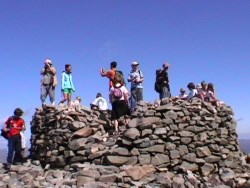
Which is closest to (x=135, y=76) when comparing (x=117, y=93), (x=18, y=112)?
(x=117, y=93)

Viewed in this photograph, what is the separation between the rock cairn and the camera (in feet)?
46.9

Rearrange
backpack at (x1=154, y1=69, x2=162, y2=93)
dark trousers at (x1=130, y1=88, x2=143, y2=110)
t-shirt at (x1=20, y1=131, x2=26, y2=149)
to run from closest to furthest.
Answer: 1. t-shirt at (x1=20, y1=131, x2=26, y2=149)
2. dark trousers at (x1=130, y1=88, x2=143, y2=110)
3. backpack at (x1=154, y1=69, x2=162, y2=93)

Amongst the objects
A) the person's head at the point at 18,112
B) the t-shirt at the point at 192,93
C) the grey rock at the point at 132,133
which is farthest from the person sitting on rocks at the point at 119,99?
the person's head at the point at 18,112

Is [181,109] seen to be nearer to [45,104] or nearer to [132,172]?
[132,172]

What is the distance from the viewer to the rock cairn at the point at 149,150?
14.3m

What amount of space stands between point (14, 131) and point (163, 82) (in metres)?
6.49

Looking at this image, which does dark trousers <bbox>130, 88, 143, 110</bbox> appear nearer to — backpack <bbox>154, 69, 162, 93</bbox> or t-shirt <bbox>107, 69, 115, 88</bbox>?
backpack <bbox>154, 69, 162, 93</bbox>

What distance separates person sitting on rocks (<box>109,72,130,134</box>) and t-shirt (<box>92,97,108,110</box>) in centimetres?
264

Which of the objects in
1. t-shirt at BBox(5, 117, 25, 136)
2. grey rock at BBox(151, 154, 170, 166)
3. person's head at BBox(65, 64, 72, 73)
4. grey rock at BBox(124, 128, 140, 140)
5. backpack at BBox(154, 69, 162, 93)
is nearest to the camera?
grey rock at BBox(151, 154, 170, 166)

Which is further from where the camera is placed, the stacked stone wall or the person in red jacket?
the person in red jacket

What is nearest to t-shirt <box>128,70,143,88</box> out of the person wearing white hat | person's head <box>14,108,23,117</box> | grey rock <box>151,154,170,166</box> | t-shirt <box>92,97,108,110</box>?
the person wearing white hat

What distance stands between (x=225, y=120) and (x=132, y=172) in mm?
4966

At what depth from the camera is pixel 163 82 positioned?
17812mm

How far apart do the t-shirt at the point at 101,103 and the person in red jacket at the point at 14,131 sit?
3745mm
